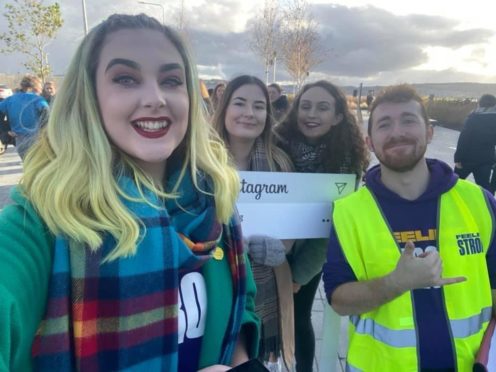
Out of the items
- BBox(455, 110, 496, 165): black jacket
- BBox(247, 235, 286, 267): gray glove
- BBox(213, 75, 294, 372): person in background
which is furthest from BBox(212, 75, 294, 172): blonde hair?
BBox(455, 110, 496, 165): black jacket

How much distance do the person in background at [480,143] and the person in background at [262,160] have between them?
5241 millimetres

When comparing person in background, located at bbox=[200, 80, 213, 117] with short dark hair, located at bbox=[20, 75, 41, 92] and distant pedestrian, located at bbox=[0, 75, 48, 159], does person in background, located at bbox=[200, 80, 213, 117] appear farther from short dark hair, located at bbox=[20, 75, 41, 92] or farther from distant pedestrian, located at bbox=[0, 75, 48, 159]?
short dark hair, located at bbox=[20, 75, 41, 92]

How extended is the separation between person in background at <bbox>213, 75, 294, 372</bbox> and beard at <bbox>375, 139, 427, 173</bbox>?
696 mm

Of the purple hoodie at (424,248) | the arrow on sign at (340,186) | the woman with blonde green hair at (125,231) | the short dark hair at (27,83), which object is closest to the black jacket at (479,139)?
the arrow on sign at (340,186)

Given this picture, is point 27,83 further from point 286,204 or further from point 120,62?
point 120,62

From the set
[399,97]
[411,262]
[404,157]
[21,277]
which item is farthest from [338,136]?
[21,277]

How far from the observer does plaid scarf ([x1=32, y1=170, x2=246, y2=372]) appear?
89 cm

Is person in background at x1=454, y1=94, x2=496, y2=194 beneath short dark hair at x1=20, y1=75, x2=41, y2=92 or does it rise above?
beneath

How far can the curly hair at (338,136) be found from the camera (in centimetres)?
241

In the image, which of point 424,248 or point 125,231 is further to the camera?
point 424,248

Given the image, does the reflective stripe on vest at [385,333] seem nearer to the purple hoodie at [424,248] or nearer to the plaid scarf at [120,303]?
the purple hoodie at [424,248]

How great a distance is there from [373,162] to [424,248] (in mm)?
7995

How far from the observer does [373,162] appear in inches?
362

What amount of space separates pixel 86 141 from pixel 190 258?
0.46m
